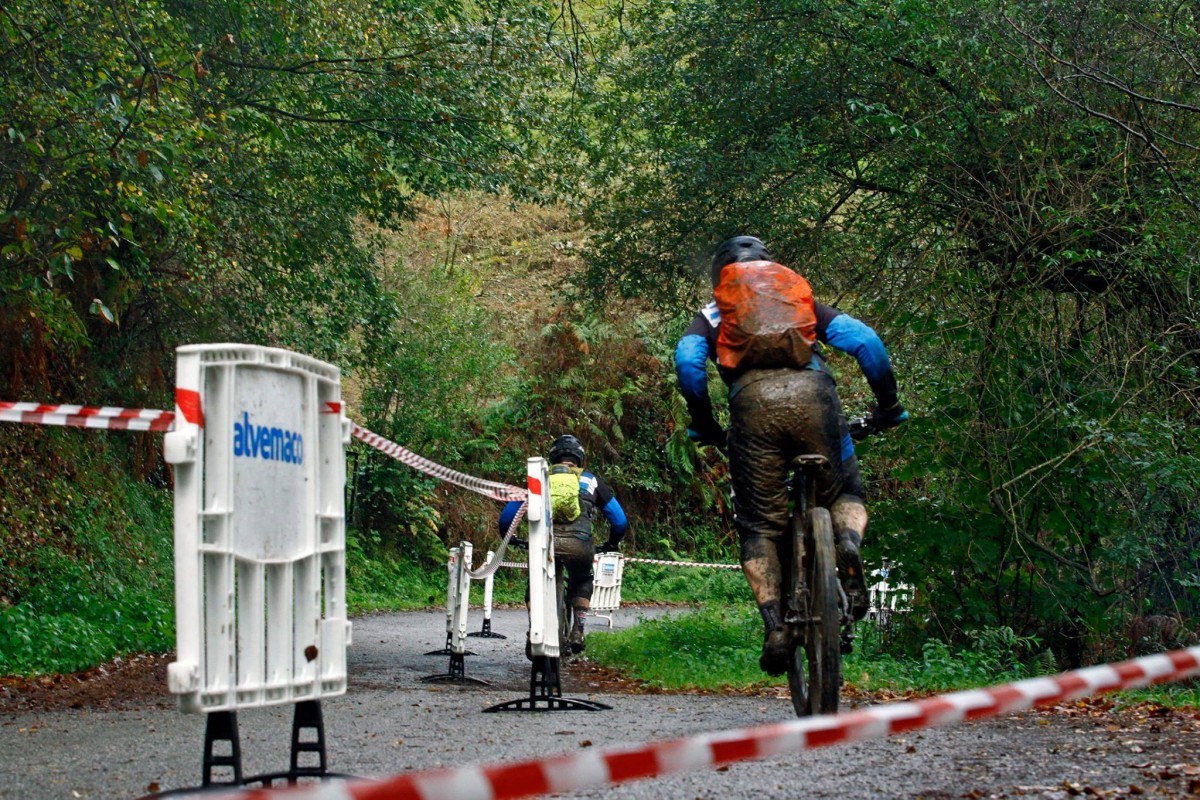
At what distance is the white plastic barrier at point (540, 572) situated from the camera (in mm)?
9172

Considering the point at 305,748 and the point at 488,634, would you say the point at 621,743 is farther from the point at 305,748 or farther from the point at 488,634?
the point at 488,634

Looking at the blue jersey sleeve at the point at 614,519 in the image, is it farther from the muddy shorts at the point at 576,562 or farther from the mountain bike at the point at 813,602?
the mountain bike at the point at 813,602

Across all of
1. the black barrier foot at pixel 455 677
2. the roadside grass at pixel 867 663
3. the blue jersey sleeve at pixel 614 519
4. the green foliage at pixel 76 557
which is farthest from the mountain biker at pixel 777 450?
the green foliage at pixel 76 557

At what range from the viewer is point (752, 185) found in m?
14.5

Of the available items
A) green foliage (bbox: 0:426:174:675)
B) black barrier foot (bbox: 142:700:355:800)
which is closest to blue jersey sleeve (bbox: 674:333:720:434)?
black barrier foot (bbox: 142:700:355:800)

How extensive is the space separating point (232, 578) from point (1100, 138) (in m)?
10.0

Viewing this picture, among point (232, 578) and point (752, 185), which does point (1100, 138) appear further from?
point (232, 578)

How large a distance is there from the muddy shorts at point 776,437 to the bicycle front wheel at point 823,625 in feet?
1.20

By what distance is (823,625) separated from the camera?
6.66 m

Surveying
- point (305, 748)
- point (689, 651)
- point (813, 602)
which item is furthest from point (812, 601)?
point (689, 651)

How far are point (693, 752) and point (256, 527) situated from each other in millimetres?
2425

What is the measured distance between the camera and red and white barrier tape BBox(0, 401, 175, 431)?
18.7ft

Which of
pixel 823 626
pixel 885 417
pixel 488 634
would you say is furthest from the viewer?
pixel 488 634

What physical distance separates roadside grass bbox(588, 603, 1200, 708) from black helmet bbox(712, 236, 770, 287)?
386 cm
